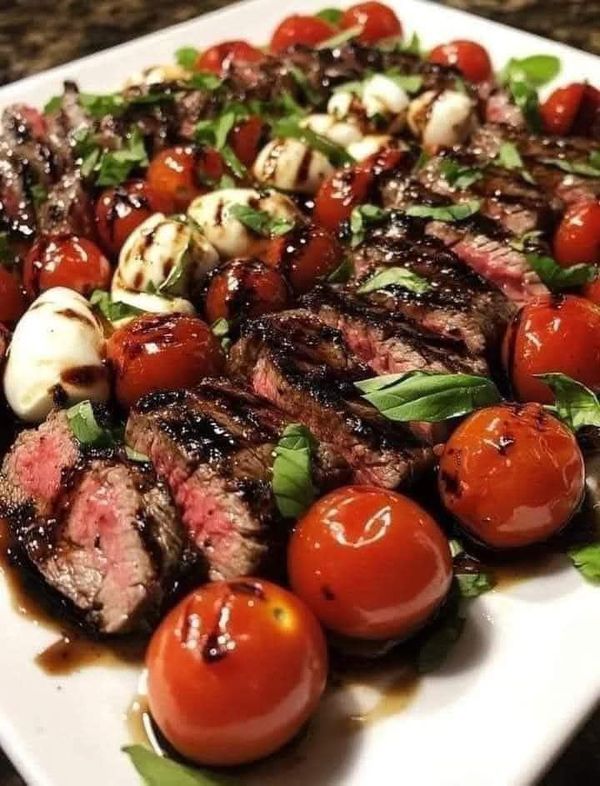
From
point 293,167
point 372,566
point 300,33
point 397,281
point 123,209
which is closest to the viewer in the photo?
→ point 372,566

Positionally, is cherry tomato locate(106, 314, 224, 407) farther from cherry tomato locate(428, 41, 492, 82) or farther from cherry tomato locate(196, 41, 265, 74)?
cherry tomato locate(428, 41, 492, 82)

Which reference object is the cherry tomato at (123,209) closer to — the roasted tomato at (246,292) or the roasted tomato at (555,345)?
the roasted tomato at (246,292)

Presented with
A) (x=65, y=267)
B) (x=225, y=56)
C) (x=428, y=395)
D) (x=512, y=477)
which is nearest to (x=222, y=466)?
(x=428, y=395)

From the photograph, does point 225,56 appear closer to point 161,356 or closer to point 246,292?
point 246,292

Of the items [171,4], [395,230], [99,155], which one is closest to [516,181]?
[395,230]

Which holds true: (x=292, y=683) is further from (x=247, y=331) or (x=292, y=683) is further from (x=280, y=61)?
(x=280, y=61)

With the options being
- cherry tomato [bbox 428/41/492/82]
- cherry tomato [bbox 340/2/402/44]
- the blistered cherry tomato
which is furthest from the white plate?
cherry tomato [bbox 340/2/402/44]
